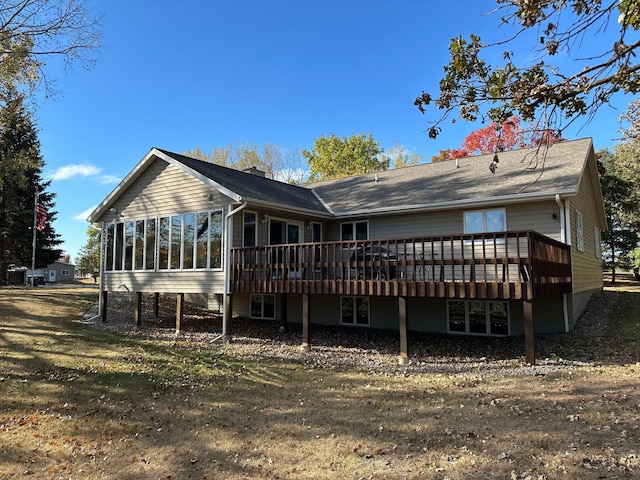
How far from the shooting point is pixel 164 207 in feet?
46.5

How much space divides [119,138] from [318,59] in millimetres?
13040

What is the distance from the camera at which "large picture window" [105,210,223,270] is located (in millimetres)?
12807

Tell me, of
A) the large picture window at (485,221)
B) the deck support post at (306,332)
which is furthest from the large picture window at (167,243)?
the large picture window at (485,221)

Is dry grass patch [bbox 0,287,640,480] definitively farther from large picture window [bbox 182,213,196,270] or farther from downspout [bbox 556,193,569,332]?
large picture window [bbox 182,213,196,270]

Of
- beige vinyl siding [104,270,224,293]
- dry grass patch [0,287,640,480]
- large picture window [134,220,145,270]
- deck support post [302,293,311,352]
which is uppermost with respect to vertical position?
large picture window [134,220,145,270]

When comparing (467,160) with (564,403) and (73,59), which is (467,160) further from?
(73,59)

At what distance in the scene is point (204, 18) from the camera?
52.0 ft

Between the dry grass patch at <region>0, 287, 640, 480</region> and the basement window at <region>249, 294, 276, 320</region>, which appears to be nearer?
the dry grass patch at <region>0, 287, 640, 480</region>

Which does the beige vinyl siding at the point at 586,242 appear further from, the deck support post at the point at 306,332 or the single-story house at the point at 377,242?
the deck support post at the point at 306,332

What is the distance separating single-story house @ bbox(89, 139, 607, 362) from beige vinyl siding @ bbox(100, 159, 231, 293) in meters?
0.05

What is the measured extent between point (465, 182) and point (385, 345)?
20.0 ft

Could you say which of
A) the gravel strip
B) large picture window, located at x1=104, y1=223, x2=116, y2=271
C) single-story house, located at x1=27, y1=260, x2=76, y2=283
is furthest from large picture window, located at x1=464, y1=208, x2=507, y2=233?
single-story house, located at x1=27, y1=260, x2=76, y2=283

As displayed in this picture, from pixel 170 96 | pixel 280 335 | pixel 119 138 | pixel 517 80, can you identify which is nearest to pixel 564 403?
pixel 517 80

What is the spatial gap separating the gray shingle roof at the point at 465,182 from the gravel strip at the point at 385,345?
12.8 ft
